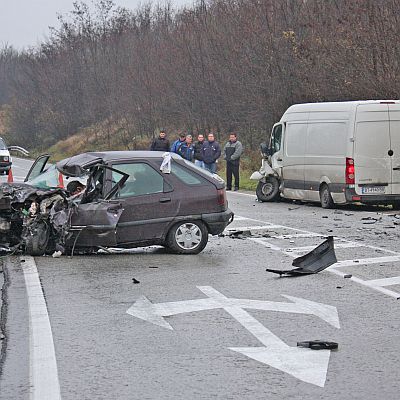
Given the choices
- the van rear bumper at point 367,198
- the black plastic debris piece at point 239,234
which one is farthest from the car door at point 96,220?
the van rear bumper at point 367,198

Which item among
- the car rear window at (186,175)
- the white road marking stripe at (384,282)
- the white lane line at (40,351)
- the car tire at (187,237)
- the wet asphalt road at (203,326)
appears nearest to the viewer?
the white lane line at (40,351)

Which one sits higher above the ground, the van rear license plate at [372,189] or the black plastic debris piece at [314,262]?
the van rear license plate at [372,189]

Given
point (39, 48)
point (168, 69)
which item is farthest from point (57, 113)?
point (168, 69)

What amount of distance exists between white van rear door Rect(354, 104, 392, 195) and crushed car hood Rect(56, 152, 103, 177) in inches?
354

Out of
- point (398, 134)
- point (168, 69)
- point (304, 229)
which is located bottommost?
point (304, 229)

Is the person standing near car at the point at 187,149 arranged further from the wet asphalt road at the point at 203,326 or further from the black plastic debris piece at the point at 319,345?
the black plastic debris piece at the point at 319,345

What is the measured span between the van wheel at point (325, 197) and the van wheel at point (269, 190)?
2352 millimetres

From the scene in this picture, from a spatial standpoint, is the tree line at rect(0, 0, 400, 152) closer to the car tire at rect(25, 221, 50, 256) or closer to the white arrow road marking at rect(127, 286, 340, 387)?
the car tire at rect(25, 221, 50, 256)

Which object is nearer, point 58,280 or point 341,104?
point 58,280

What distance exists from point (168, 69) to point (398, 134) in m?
31.3

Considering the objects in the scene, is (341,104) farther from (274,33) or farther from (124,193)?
(274,33)

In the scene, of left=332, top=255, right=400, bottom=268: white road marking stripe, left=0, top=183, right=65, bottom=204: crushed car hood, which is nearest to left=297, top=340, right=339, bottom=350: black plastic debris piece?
left=332, top=255, right=400, bottom=268: white road marking stripe

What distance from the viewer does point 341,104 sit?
22.1 meters

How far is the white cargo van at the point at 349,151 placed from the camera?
71.0ft
